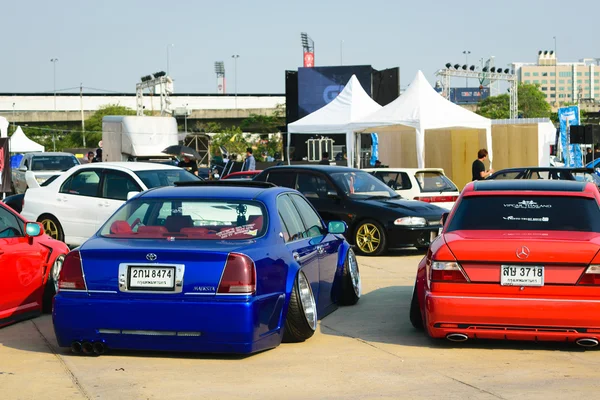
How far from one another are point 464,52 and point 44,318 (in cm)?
16915

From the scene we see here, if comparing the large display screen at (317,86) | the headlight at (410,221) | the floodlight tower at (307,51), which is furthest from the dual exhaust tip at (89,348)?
the floodlight tower at (307,51)

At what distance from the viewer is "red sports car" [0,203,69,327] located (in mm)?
8763

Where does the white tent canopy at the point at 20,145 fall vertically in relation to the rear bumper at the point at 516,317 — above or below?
above

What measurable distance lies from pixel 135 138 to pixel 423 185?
20.2m

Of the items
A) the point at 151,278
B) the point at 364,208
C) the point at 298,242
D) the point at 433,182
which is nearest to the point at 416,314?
the point at 298,242

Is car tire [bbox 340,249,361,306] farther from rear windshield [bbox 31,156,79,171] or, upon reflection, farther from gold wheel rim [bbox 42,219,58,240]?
rear windshield [bbox 31,156,79,171]

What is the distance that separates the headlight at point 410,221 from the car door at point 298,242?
7.02m

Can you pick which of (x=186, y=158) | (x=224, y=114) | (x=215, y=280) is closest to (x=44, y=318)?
(x=215, y=280)

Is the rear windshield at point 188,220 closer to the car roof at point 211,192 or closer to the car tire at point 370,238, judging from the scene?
the car roof at point 211,192

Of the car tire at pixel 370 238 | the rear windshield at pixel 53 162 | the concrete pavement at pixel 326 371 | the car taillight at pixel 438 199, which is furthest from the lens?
the rear windshield at pixel 53 162

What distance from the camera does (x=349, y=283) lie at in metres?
10.0

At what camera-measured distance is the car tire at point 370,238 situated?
15852 millimetres

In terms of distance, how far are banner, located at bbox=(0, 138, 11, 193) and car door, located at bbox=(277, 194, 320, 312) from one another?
13.8 meters

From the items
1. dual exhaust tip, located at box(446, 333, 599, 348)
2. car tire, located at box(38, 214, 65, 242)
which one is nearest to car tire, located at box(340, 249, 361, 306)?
dual exhaust tip, located at box(446, 333, 599, 348)
